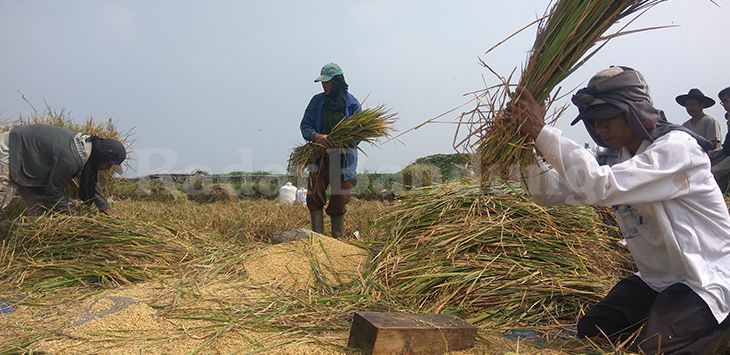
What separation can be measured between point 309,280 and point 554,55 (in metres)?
1.79

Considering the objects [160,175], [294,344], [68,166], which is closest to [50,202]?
[68,166]

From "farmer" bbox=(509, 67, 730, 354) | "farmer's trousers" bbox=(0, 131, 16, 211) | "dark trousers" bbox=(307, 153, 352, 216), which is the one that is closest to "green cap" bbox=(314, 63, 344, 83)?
"dark trousers" bbox=(307, 153, 352, 216)

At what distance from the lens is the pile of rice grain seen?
124 inches

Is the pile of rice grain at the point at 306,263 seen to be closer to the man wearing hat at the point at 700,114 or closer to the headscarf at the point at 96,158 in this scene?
the headscarf at the point at 96,158

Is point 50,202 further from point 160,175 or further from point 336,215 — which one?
point 160,175

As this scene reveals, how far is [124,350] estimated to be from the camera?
196cm

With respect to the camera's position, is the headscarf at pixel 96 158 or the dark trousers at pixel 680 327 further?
the headscarf at pixel 96 158

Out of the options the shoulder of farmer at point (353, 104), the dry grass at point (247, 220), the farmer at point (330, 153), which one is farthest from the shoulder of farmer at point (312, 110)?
the dry grass at point (247, 220)

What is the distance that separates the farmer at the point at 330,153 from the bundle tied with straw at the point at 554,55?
3.00 meters

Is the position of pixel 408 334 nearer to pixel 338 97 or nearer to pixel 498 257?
pixel 498 257

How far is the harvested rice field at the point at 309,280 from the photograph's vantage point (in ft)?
7.07

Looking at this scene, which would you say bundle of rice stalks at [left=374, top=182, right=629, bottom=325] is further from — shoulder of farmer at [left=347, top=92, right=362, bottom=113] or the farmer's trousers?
the farmer's trousers

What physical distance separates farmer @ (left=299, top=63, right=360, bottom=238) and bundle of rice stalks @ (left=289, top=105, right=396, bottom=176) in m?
0.05

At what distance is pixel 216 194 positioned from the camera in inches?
371
